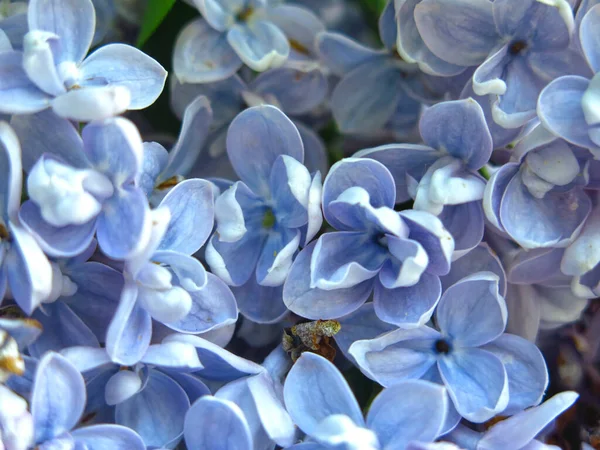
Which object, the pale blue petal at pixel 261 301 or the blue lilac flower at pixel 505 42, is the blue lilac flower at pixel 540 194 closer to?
the blue lilac flower at pixel 505 42

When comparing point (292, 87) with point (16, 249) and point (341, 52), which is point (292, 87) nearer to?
point (341, 52)

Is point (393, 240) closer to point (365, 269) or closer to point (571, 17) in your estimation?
point (365, 269)

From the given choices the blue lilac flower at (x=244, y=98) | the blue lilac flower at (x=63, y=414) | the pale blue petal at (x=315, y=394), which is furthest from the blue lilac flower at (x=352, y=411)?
the blue lilac flower at (x=244, y=98)

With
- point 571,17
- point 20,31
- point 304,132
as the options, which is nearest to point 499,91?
point 571,17

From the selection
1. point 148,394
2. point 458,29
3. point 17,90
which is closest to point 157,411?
point 148,394

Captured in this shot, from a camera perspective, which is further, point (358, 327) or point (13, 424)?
point (358, 327)

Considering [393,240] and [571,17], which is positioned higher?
[571,17]

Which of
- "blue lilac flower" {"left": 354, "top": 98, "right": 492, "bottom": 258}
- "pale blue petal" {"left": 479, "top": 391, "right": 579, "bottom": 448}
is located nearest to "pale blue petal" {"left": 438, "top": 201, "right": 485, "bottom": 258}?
"blue lilac flower" {"left": 354, "top": 98, "right": 492, "bottom": 258}
